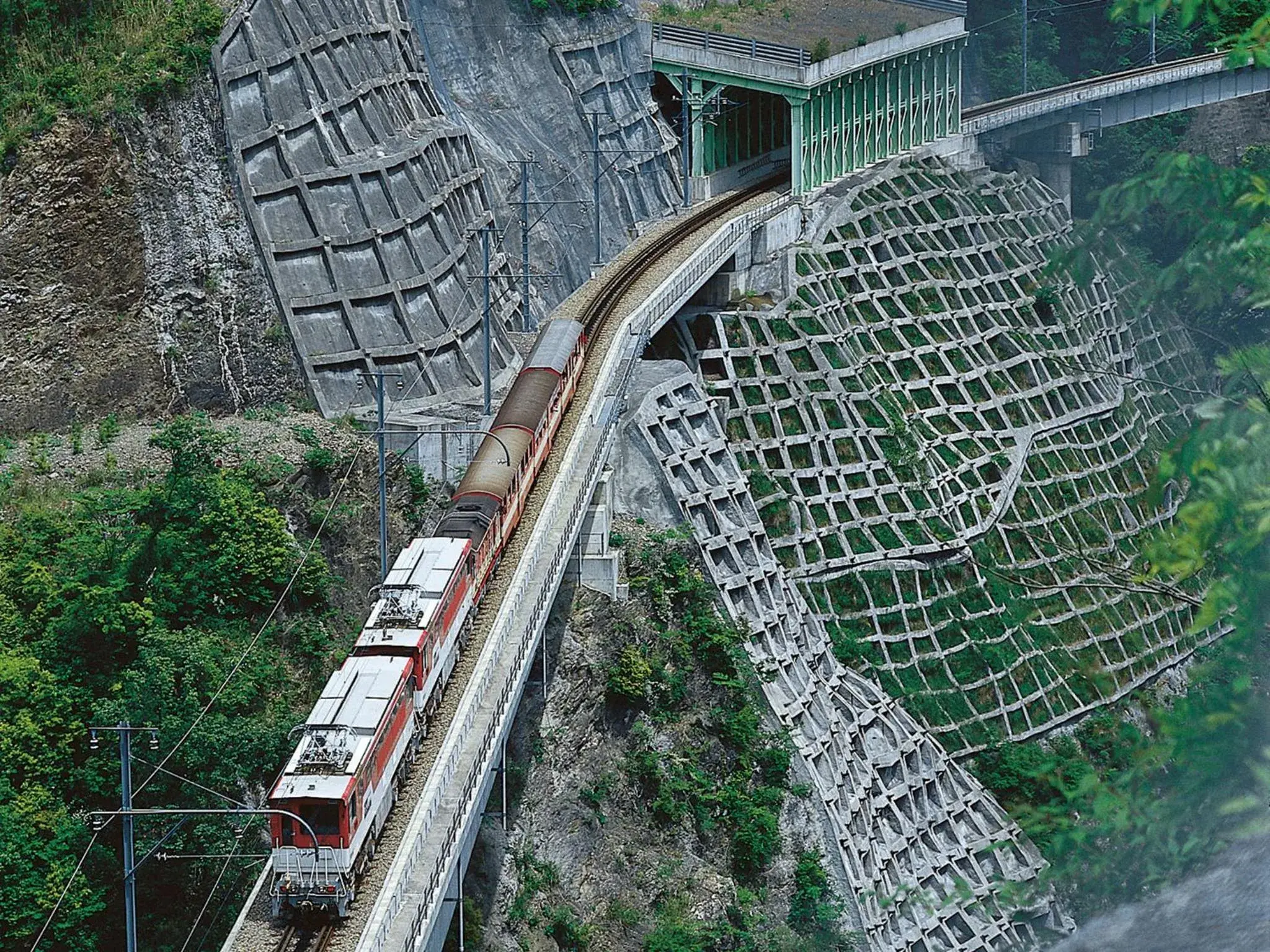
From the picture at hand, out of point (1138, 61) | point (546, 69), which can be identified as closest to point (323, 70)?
point (546, 69)

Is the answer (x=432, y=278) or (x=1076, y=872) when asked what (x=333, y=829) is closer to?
(x=1076, y=872)

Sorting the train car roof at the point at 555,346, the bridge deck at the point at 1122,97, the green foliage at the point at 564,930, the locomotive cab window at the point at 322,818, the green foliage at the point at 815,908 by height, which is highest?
the bridge deck at the point at 1122,97

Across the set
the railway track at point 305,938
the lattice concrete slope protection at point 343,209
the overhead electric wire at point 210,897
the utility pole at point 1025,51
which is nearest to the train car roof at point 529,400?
the lattice concrete slope protection at point 343,209

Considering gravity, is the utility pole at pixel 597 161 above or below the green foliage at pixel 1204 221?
above

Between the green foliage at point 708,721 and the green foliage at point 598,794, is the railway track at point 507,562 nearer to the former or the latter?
the green foliage at point 708,721

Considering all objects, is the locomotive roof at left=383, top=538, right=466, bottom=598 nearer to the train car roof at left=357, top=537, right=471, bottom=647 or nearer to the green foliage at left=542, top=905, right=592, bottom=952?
the train car roof at left=357, top=537, right=471, bottom=647

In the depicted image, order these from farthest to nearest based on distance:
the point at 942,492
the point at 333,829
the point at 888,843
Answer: the point at 942,492, the point at 888,843, the point at 333,829

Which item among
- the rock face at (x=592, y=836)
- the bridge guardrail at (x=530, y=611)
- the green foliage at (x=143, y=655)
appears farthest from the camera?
the rock face at (x=592, y=836)
